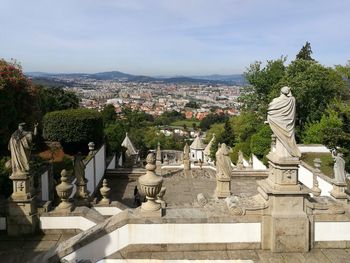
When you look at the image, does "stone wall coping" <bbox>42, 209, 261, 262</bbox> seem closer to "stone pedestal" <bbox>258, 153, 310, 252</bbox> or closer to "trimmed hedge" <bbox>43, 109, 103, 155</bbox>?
"stone pedestal" <bbox>258, 153, 310, 252</bbox>

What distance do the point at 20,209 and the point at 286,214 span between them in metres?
5.92

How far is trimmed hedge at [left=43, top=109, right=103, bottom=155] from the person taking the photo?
21.2m

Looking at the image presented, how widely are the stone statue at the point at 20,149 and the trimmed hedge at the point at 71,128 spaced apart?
42.2 feet

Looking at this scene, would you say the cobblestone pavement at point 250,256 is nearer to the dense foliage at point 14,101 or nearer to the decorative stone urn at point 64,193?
the decorative stone urn at point 64,193

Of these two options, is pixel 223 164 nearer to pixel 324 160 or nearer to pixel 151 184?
pixel 151 184

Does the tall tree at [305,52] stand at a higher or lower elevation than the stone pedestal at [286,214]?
higher

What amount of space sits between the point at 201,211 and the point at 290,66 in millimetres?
25855

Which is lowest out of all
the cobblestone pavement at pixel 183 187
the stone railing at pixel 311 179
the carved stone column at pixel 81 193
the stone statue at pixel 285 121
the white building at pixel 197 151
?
the white building at pixel 197 151

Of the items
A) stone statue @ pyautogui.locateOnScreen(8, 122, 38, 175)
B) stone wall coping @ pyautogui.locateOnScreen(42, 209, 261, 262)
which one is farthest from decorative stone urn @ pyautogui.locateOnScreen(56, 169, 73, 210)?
stone wall coping @ pyautogui.locateOnScreen(42, 209, 261, 262)

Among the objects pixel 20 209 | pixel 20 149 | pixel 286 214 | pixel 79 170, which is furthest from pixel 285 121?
pixel 79 170

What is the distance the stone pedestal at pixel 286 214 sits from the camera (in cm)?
718

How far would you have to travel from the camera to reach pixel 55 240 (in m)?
8.41

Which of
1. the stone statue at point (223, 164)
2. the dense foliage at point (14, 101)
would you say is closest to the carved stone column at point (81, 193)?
the stone statue at point (223, 164)

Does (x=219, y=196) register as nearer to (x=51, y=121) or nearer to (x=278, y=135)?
(x=278, y=135)
